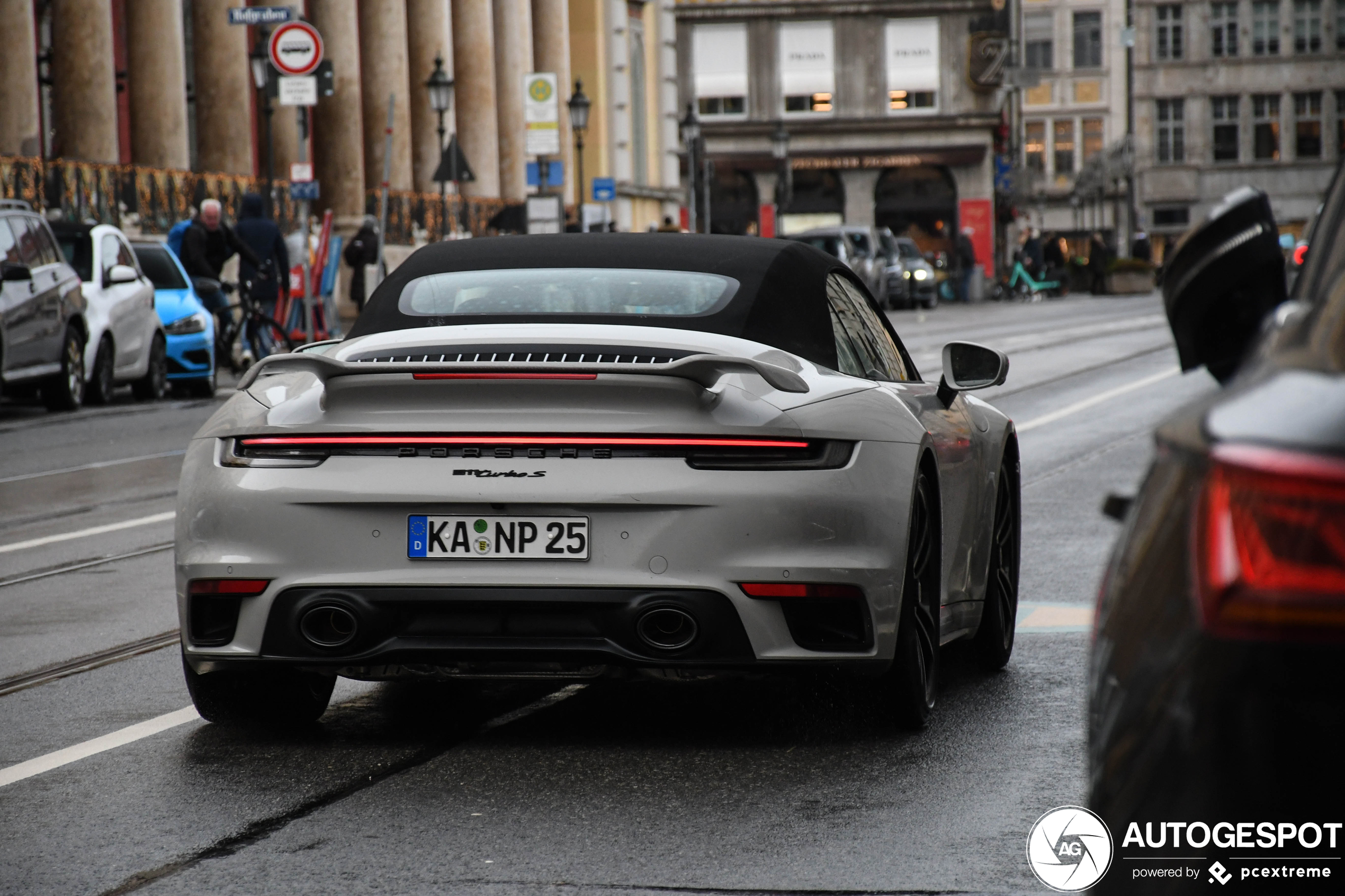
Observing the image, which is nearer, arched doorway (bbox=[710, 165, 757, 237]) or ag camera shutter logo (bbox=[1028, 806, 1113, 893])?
ag camera shutter logo (bbox=[1028, 806, 1113, 893])

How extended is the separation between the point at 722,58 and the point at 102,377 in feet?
184

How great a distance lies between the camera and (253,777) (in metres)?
5.41

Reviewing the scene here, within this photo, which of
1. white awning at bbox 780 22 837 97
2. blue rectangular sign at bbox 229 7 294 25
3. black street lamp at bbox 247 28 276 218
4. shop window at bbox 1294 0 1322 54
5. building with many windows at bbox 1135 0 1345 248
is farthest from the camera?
building with many windows at bbox 1135 0 1345 248

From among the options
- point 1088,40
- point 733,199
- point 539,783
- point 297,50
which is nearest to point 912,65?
point 733,199

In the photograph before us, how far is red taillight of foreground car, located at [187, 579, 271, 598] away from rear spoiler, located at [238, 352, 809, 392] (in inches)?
20.3

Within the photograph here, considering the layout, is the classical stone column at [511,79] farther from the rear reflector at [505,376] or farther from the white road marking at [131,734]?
the rear reflector at [505,376]

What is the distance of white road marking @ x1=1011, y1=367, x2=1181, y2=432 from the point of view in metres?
18.2

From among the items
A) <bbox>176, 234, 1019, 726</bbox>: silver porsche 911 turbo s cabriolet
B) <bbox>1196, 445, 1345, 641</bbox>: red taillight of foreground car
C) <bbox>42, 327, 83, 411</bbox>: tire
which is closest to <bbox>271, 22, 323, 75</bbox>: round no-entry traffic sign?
<bbox>42, 327, 83, 411</bbox>: tire

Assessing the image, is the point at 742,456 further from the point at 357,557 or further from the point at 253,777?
the point at 253,777

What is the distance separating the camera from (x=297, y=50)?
2728 centimetres

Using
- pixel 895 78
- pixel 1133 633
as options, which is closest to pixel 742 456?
pixel 1133 633

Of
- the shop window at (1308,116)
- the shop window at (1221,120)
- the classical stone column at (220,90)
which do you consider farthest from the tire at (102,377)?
the shop window at (1308,116)

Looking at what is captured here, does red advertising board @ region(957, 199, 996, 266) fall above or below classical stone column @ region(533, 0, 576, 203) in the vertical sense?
below

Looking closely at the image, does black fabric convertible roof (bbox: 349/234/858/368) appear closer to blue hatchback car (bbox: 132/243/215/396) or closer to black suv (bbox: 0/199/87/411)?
black suv (bbox: 0/199/87/411)
